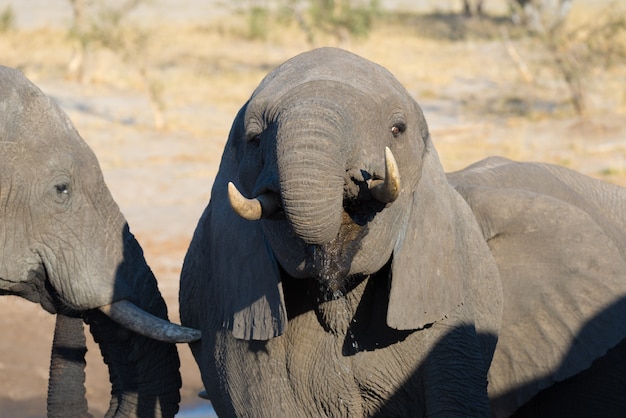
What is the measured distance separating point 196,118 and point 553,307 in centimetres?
1150

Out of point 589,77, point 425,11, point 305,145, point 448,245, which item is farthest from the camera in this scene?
point 425,11

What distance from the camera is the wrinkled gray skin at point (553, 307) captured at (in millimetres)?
4336

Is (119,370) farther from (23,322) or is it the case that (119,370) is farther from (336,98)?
(23,322)

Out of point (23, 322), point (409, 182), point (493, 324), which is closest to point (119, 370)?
point (493, 324)

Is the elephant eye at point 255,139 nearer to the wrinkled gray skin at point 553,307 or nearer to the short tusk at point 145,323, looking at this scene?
the short tusk at point 145,323

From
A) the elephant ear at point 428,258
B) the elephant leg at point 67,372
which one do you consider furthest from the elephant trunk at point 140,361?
the elephant ear at point 428,258

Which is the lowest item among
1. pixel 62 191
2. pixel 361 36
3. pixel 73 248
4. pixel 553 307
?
pixel 553 307

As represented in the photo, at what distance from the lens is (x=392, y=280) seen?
3.48 meters

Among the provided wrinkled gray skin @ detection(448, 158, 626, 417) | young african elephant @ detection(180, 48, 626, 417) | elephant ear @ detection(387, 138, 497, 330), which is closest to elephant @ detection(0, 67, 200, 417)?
young african elephant @ detection(180, 48, 626, 417)

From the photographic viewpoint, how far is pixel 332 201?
9.60ft

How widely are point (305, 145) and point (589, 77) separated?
42.4 ft

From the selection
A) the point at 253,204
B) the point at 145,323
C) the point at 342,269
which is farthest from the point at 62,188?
the point at 253,204

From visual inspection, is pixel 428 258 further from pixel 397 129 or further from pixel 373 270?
pixel 397 129

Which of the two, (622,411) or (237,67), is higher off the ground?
(237,67)
